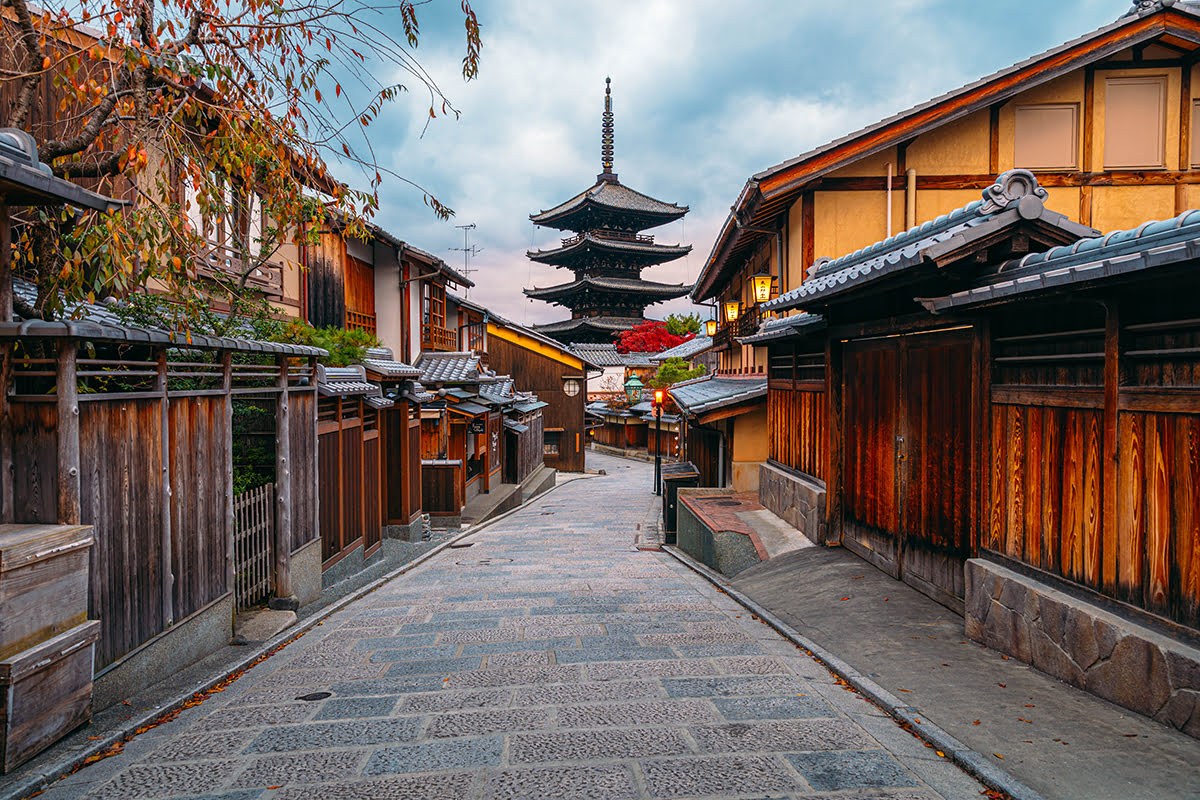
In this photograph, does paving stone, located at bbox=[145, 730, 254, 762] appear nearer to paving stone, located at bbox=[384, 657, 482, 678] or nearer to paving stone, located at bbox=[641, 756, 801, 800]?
paving stone, located at bbox=[384, 657, 482, 678]

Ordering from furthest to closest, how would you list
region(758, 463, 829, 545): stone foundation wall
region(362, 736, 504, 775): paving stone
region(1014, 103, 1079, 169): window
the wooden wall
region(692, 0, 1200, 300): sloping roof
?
1. the wooden wall
2. region(1014, 103, 1079, 169): window
3. region(692, 0, 1200, 300): sloping roof
4. region(758, 463, 829, 545): stone foundation wall
5. region(362, 736, 504, 775): paving stone

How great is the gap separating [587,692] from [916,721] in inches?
95.3

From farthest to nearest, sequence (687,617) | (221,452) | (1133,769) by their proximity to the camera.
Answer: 1. (687,617)
2. (221,452)
3. (1133,769)

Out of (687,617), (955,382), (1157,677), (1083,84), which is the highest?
(1083,84)

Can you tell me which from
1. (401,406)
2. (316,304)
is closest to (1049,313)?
(401,406)

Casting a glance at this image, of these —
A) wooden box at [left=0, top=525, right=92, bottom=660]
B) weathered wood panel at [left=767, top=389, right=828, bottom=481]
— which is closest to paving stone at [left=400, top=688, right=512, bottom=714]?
wooden box at [left=0, top=525, right=92, bottom=660]

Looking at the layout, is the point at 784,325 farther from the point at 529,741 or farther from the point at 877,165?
the point at 529,741

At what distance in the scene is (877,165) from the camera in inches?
497

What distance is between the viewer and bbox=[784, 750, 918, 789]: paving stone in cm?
398

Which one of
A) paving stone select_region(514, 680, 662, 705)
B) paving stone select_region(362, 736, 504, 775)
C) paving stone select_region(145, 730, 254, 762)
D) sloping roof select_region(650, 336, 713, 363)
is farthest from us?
sloping roof select_region(650, 336, 713, 363)

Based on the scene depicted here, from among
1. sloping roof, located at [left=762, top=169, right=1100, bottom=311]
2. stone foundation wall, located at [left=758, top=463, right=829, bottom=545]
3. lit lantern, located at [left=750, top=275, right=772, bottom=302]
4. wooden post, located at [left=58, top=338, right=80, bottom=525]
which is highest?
lit lantern, located at [left=750, top=275, right=772, bottom=302]

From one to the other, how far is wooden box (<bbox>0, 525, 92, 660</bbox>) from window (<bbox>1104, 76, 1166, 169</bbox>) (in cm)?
1585

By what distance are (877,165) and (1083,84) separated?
3817mm

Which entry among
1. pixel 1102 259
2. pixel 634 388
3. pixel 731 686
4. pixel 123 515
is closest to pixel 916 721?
pixel 731 686
